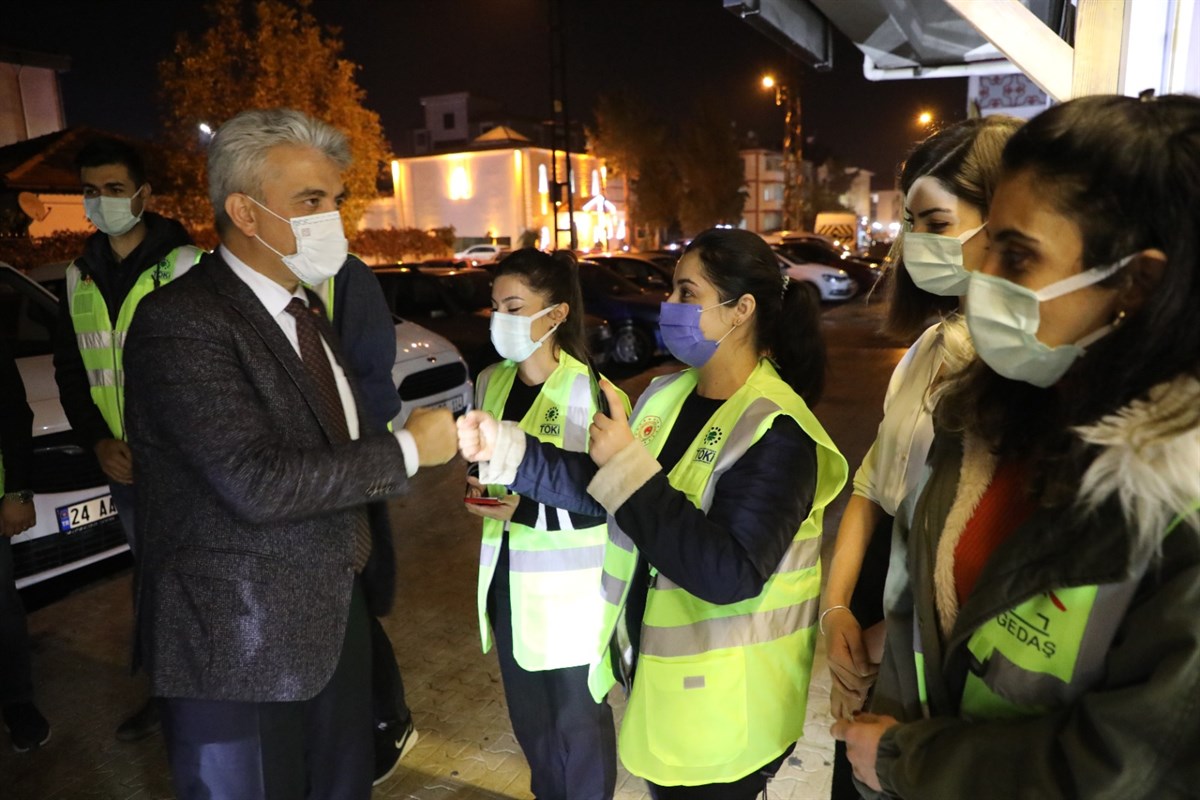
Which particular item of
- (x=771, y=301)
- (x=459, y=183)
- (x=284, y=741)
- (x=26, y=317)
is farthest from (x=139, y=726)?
(x=459, y=183)

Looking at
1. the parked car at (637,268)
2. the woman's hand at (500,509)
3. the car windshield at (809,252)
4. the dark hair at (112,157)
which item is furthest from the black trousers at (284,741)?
the car windshield at (809,252)

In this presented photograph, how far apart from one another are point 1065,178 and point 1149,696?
2.27ft

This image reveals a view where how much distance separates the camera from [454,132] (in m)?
55.9

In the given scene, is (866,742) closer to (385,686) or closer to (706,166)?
(385,686)

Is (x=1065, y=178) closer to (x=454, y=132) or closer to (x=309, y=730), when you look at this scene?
(x=309, y=730)

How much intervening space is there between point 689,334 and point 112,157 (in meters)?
2.97

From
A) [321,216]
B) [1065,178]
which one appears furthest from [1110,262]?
[321,216]

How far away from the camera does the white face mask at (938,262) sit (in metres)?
1.98

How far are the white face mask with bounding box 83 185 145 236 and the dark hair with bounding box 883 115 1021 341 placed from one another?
3169 mm

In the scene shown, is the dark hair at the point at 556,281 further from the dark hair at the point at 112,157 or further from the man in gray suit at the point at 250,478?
the dark hair at the point at 112,157

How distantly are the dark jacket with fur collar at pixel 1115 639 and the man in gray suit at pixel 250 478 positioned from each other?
1230mm

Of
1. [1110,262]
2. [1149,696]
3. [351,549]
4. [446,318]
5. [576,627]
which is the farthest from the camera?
[446,318]

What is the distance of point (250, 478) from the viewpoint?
1622 mm

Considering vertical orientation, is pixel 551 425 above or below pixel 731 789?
above
